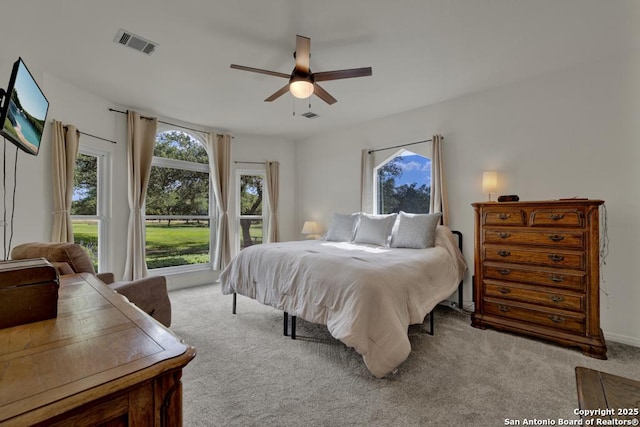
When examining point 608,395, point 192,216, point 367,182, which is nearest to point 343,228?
point 367,182

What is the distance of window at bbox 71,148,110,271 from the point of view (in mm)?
3508

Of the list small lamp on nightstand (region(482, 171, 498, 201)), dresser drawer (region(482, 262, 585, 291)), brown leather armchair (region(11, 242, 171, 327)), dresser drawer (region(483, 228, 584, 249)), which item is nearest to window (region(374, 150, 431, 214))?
small lamp on nightstand (region(482, 171, 498, 201))

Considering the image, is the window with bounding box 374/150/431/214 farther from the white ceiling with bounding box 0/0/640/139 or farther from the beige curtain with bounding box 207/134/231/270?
the beige curtain with bounding box 207/134/231/270

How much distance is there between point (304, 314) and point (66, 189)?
119 inches

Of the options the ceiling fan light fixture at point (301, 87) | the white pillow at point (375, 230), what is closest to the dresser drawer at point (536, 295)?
the white pillow at point (375, 230)

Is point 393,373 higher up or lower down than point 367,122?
lower down

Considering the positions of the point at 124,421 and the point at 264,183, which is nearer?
the point at 124,421

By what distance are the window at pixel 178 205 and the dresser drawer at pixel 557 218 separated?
4.50 meters

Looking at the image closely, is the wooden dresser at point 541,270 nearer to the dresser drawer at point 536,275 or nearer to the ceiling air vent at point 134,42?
the dresser drawer at point 536,275

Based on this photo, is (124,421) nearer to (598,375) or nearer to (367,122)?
(598,375)

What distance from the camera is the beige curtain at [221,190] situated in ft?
15.7

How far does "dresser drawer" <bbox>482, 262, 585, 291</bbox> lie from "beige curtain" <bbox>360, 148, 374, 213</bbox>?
A: 1.95m

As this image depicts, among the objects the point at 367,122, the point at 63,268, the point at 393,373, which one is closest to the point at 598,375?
the point at 393,373

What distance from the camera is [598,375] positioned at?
1.08 meters
